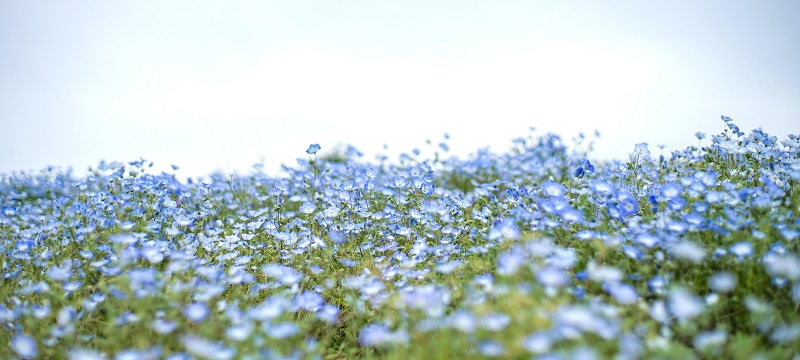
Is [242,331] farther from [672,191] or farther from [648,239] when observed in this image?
[672,191]

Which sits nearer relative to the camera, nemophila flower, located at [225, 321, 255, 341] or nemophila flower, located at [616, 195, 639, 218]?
nemophila flower, located at [225, 321, 255, 341]

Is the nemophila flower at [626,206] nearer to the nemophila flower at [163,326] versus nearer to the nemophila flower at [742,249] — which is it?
the nemophila flower at [742,249]

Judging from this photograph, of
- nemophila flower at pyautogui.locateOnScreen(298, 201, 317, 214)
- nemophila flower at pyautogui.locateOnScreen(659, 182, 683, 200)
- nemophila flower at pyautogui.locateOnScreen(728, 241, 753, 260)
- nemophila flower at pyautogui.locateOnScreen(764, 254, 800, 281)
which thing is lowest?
nemophila flower at pyautogui.locateOnScreen(764, 254, 800, 281)

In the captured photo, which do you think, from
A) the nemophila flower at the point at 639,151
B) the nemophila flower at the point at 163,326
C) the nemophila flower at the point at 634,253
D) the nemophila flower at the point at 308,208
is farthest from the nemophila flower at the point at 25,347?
the nemophila flower at the point at 639,151

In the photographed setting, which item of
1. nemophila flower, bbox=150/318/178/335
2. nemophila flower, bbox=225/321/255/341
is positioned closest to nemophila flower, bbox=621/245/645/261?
nemophila flower, bbox=225/321/255/341

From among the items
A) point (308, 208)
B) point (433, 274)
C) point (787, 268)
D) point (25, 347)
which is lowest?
point (25, 347)

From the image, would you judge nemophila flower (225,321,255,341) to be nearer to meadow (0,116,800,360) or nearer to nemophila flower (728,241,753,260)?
meadow (0,116,800,360)

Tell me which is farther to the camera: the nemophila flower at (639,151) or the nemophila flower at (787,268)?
the nemophila flower at (639,151)

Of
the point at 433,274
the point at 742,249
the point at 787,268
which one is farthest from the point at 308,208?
the point at 787,268
